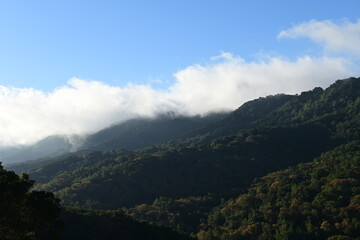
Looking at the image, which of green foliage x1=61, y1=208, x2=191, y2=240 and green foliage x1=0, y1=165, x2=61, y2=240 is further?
green foliage x1=61, y1=208, x2=191, y2=240

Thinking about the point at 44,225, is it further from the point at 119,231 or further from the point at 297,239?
the point at 297,239

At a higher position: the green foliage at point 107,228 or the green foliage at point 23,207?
the green foliage at point 23,207

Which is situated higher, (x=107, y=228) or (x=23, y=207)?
(x=23, y=207)

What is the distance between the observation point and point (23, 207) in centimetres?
6575

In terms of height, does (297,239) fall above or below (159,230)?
below

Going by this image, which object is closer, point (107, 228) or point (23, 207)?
point (23, 207)

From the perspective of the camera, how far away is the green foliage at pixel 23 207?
64125mm

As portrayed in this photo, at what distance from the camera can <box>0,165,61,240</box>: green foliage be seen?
64.1 metres

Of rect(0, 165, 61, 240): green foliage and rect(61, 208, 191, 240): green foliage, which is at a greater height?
rect(0, 165, 61, 240): green foliage

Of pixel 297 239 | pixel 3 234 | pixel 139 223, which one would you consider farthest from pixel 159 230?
pixel 3 234

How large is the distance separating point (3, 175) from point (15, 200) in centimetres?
543

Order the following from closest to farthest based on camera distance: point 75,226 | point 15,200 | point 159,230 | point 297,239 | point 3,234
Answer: point 3,234 → point 15,200 → point 75,226 → point 159,230 → point 297,239

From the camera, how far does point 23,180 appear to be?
227 ft

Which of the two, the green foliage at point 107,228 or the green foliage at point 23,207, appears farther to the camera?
the green foliage at point 107,228
